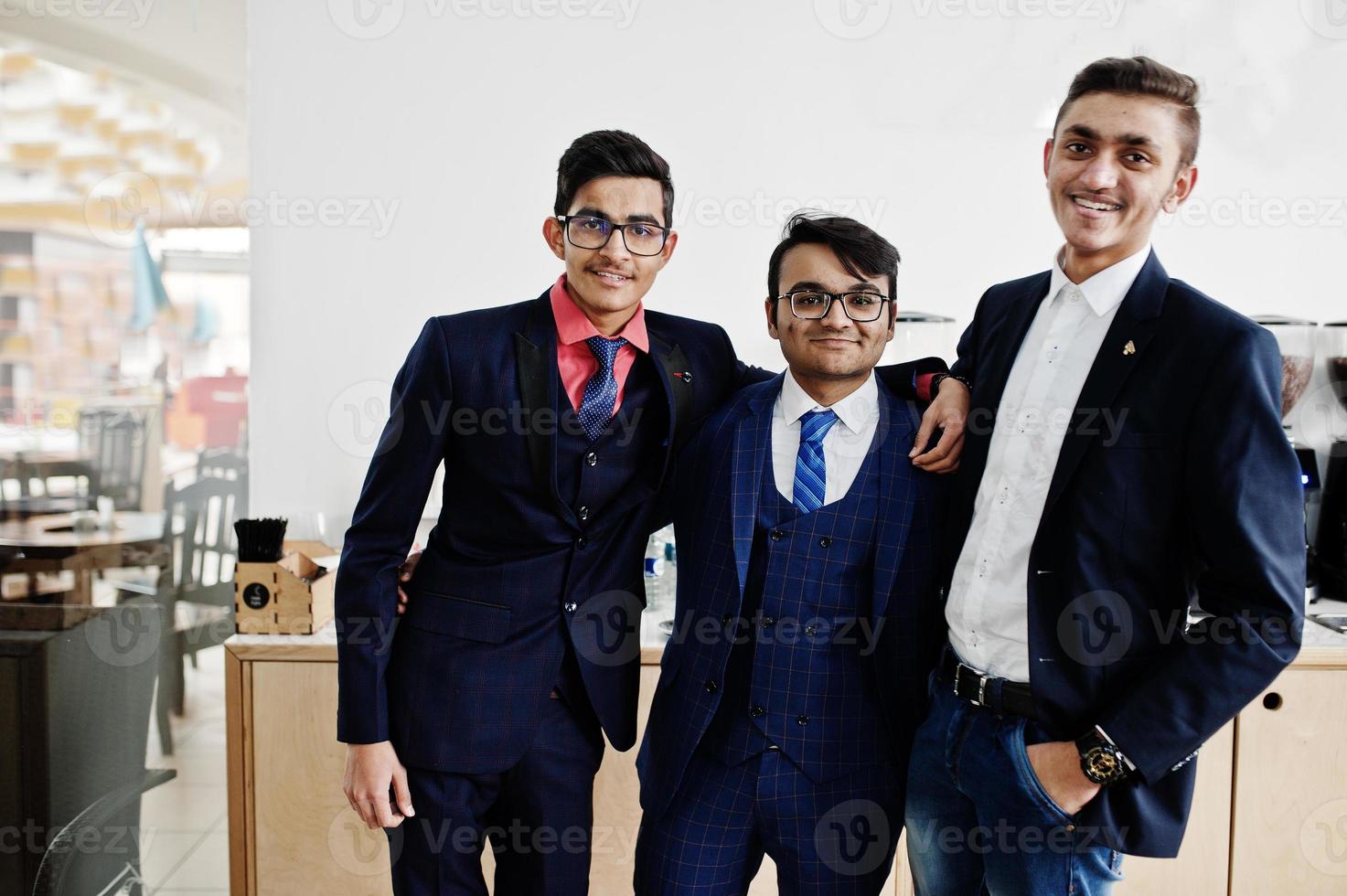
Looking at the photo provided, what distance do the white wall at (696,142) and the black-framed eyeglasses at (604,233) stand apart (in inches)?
44.5

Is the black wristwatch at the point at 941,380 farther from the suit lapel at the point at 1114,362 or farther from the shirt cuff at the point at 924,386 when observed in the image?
the suit lapel at the point at 1114,362

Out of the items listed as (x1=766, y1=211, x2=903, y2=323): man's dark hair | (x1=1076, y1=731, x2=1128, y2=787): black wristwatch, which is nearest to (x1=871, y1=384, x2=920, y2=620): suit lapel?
(x1=766, y1=211, x2=903, y2=323): man's dark hair

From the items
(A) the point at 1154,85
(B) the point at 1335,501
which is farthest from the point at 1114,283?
(B) the point at 1335,501

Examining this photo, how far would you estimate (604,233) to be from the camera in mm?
1491

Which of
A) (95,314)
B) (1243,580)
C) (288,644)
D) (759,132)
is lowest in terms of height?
(288,644)

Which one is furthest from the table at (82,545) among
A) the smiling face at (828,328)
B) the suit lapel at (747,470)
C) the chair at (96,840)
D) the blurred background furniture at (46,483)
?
the smiling face at (828,328)

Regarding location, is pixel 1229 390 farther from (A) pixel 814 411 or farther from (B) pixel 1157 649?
(A) pixel 814 411

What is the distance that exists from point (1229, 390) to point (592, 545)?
946mm

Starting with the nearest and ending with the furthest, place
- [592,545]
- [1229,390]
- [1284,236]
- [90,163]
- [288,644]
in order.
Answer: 1. [1229,390]
2. [592,545]
3. [288,644]
4. [90,163]
5. [1284,236]

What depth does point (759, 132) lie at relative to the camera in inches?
102

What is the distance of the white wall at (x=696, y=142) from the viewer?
8.36ft

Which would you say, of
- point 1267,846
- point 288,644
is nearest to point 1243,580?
point 1267,846

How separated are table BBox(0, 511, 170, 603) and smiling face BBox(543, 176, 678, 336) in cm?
176

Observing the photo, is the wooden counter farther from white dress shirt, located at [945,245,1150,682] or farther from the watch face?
the watch face
